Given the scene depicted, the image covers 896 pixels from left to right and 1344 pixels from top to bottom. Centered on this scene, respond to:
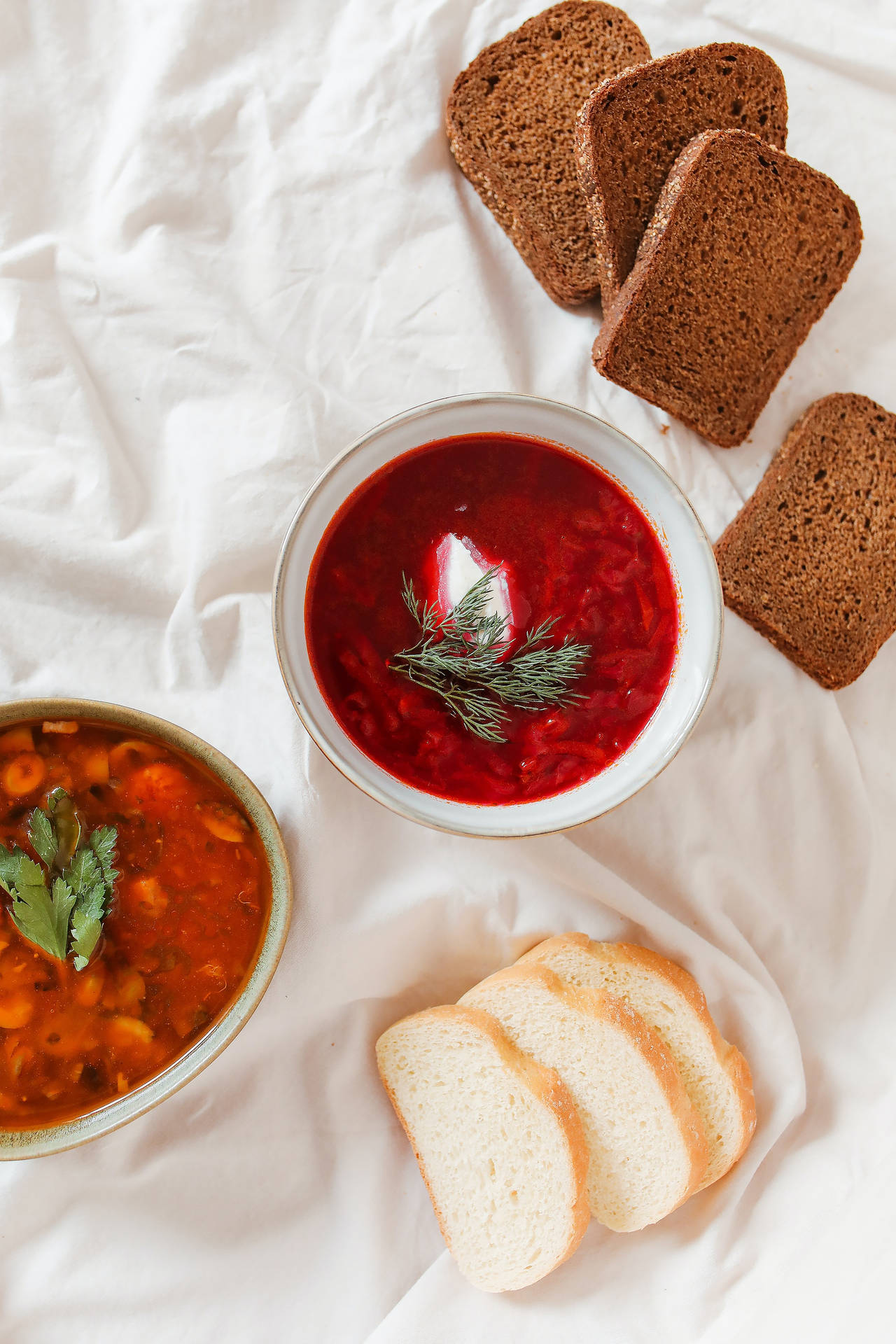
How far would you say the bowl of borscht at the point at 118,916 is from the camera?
8.27ft

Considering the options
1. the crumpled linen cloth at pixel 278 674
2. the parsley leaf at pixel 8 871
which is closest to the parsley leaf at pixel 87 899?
the parsley leaf at pixel 8 871

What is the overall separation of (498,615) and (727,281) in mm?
1393

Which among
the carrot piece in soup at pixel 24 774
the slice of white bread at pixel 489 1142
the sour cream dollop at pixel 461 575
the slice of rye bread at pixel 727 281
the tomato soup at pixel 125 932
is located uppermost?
the slice of rye bread at pixel 727 281

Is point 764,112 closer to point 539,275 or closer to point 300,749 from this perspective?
point 539,275

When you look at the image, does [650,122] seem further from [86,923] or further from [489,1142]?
[489,1142]

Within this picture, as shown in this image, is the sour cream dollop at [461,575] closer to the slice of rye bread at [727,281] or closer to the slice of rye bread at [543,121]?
the slice of rye bread at [727,281]

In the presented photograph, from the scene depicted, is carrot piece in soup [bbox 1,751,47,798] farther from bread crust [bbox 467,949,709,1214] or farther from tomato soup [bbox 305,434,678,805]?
bread crust [bbox 467,949,709,1214]

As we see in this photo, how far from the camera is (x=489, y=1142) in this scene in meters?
3.03

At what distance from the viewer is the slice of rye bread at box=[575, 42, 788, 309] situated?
2.93 m

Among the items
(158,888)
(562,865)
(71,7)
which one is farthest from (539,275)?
(158,888)

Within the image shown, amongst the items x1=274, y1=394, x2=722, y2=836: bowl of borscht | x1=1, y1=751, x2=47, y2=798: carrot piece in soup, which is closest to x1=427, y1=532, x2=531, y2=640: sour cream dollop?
x1=274, y1=394, x2=722, y2=836: bowl of borscht

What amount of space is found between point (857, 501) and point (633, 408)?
762 millimetres

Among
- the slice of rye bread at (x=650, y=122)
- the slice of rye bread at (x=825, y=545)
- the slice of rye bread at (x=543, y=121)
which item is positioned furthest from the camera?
the slice of rye bread at (x=825, y=545)

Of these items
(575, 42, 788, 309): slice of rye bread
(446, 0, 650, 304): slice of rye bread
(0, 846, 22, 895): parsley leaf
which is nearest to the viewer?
(0, 846, 22, 895): parsley leaf
